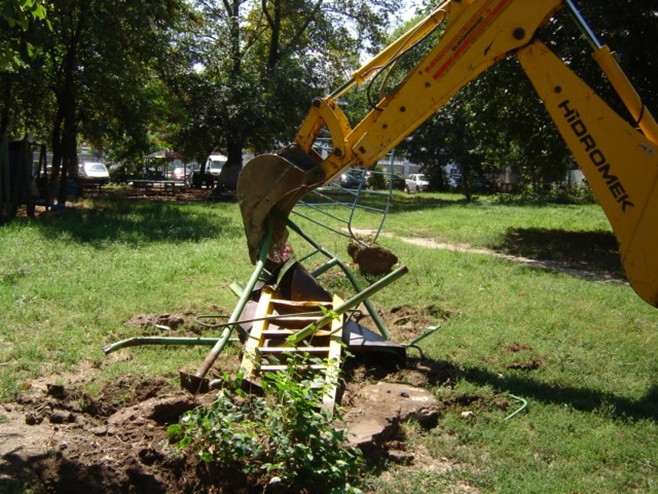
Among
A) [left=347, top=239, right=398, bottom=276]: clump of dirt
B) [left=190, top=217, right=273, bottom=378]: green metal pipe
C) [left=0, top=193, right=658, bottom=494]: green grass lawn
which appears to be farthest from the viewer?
[left=347, top=239, right=398, bottom=276]: clump of dirt

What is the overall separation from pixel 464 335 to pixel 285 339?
2410 mm

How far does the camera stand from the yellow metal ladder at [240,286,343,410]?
5.15 metres

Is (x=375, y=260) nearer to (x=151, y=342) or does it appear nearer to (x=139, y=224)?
(x=151, y=342)

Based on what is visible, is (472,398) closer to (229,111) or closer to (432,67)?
(432,67)

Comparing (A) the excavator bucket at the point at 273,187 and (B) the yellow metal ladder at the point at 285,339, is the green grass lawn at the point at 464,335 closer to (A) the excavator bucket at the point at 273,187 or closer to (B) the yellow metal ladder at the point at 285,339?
(B) the yellow metal ladder at the point at 285,339

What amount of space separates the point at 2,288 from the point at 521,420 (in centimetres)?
600

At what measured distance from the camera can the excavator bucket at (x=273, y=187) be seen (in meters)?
6.75

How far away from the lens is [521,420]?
546 cm

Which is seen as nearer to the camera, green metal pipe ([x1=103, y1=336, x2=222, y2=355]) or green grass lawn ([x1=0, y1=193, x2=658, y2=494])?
green grass lawn ([x1=0, y1=193, x2=658, y2=494])

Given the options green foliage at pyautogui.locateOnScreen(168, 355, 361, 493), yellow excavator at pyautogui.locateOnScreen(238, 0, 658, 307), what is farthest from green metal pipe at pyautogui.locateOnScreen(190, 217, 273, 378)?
green foliage at pyautogui.locateOnScreen(168, 355, 361, 493)

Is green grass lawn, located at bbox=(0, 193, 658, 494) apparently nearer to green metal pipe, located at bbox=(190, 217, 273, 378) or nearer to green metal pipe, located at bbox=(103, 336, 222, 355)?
green metal pipe, located at bbox=(103, 336, 222, 355)

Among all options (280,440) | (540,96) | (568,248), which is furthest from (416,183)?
(280,440)

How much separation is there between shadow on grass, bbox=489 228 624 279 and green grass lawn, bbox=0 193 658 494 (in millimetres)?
95

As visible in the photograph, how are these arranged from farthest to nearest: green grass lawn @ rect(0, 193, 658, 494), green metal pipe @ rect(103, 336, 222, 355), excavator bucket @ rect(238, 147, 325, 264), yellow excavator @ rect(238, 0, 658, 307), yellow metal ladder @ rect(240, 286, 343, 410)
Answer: excavator bucket @ rect(238, 147, 325, 264) < yellow excavator @ rect(238, 0, 658, 307) < green metal pipe @ rect(103, 336, 222, 355) < yellow metal ladder @ rect(240, 286, 343, 410) < green grass lawn @ rect(0, 193, 658, 494)
